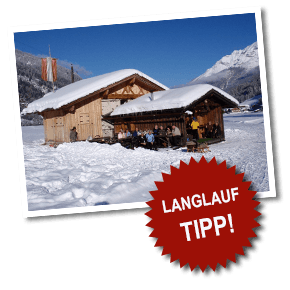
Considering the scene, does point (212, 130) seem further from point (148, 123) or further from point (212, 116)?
point (148, 123)

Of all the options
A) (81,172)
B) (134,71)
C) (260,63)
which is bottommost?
(81,172)

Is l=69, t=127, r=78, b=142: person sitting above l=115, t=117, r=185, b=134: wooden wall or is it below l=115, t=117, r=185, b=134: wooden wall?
below

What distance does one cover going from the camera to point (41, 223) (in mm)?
2846

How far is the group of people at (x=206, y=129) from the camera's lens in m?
12.7

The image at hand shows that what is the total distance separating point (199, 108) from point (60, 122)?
26.8 ft

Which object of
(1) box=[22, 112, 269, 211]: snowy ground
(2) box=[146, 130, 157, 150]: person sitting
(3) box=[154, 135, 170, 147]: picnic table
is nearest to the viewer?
(1) box=[22, 112, 269, 211]: snowy ground

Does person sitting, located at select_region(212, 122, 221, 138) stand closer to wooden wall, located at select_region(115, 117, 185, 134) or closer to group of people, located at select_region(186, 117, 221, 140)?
group of people, located at select_region(186, 117, 221, 140)

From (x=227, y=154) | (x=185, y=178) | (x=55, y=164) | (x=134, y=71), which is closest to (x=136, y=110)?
(x=134, y=71)

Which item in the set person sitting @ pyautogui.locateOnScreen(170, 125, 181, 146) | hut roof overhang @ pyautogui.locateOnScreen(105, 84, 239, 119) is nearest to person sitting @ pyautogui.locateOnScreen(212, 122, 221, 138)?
hut roof overhang @ pyautogui.locateOnScreen(105, 84, 239, 119)

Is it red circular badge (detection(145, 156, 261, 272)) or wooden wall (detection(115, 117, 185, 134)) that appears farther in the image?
wooden wall (detection(115, 117, 185, 134))

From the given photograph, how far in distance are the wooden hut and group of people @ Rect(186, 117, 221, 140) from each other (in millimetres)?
238

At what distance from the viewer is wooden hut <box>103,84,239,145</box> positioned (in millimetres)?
10922

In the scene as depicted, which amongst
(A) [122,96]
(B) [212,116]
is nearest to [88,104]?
(A) [122,96]

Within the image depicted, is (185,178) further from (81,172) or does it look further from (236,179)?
(81,172)
